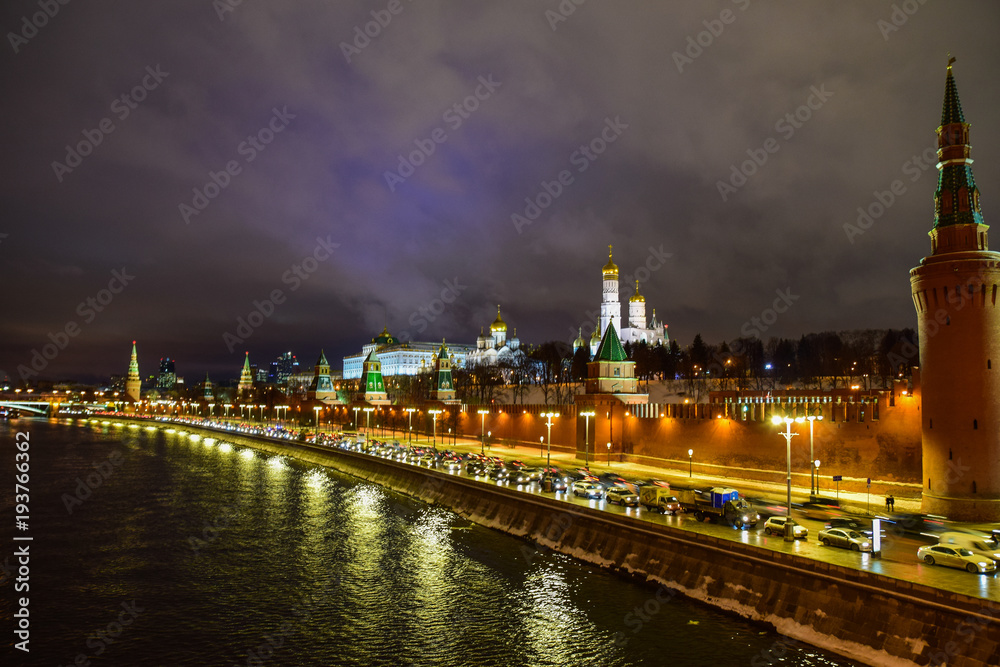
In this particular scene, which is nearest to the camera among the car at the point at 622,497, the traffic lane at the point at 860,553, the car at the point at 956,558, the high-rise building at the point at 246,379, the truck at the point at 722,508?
the traffic lane at the point at 860,553

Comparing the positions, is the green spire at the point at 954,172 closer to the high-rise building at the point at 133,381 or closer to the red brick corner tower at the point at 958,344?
the red brick corner tower at the point at 958,344

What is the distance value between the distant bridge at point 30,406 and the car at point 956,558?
17141 centimetres

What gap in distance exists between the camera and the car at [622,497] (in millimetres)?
24422

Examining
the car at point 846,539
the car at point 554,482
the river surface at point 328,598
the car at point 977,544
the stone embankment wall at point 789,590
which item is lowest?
the river surface at point 328,598

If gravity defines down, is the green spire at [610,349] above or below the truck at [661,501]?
above

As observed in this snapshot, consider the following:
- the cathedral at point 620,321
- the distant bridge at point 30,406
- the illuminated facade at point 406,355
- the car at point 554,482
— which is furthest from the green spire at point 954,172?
the distant bridge at point 30,406

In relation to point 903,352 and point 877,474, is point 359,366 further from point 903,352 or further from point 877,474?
point 877,474

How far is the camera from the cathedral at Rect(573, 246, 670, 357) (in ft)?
338

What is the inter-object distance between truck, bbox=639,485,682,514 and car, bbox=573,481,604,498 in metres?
2.93

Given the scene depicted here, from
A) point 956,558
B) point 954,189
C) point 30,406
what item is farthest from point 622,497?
point 30,406

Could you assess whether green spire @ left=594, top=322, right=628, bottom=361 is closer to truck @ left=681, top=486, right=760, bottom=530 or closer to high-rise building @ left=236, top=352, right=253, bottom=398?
truck @ left=681, top=486, right=760, bottom=530

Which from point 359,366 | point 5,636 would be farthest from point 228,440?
point 359,366

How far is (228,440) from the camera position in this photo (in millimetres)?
78812

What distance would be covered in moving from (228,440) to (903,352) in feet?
226
